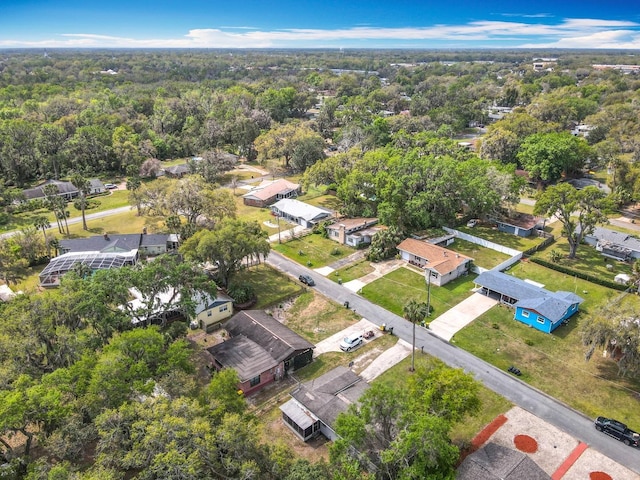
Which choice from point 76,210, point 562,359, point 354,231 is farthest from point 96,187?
point 562,359

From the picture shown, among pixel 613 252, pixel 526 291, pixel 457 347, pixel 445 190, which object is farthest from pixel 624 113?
pixel 457 347

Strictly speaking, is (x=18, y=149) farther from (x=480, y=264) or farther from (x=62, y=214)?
(x=480, y=264)

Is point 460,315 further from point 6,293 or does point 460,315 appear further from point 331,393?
point 6,293

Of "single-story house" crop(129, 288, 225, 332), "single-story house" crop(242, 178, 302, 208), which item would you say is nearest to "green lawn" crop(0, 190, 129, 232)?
"single-story house" crop(242, 178, 302, 208)

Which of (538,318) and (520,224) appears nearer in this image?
(538,318)

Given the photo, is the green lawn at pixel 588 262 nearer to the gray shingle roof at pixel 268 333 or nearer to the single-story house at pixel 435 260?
the single-story house at pixel 435 260

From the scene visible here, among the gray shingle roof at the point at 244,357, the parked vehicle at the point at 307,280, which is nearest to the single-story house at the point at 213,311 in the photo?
the gray shingle roof at the point at 244,357
